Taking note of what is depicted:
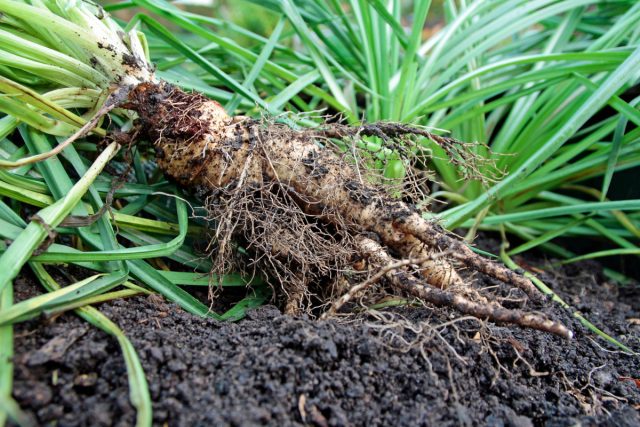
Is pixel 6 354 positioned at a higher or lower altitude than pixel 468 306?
higher

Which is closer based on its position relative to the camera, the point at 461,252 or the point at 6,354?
the point at 6,354

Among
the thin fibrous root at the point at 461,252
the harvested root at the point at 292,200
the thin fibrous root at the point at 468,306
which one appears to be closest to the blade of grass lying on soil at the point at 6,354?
the harvested root at the point at 292,200

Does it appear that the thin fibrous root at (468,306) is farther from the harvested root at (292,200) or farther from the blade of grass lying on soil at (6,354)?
the blade of grass lying on soil at (6,354)

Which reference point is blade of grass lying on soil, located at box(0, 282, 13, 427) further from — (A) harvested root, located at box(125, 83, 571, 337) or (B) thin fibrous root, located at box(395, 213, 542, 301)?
(B) thin fibrous root, located at box(395, 213, 542, 301)

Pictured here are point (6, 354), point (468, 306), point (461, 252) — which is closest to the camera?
point (6, 354)

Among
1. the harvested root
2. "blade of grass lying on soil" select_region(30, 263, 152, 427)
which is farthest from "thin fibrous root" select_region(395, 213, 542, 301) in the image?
"blade of grass lying on soil" select_region(30, 263, 152, 427)

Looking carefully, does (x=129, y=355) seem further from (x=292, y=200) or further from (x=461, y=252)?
(x=461, y=252)

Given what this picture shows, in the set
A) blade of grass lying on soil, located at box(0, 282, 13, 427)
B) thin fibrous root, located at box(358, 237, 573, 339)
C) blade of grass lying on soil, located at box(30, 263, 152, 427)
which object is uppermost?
blade of grass lying on soil, located at box(0, 282, 13, 427)

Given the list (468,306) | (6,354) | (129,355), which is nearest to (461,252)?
(468,306)

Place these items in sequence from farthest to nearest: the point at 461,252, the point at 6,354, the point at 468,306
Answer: the point at 461,252
the point at 468,306
the point at 6,354
